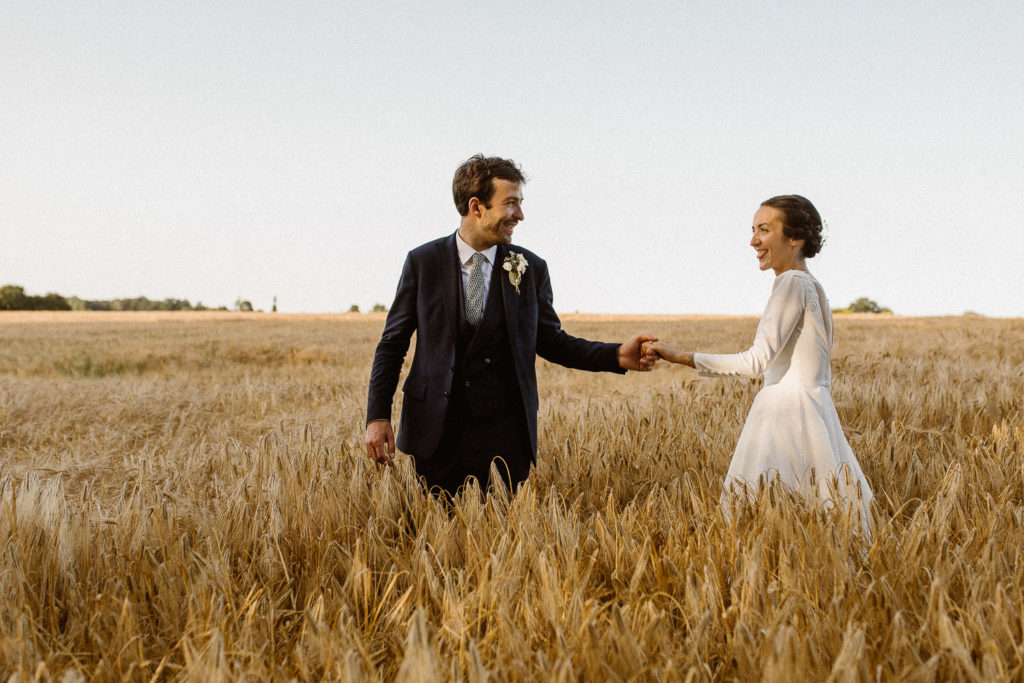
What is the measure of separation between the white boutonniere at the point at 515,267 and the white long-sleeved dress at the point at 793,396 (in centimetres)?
110

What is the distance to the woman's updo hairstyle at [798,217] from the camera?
273 cm

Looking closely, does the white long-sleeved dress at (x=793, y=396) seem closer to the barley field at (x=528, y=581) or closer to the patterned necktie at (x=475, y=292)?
the barley field at (x=528, y=581)

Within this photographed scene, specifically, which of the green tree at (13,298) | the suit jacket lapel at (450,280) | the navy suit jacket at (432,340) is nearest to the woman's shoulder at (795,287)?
the navy suit jacket at (432,340)

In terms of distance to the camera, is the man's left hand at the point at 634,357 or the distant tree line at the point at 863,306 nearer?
the man's left hand at the point at 634,357

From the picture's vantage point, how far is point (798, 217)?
2.73 m

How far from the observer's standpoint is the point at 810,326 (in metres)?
2.63

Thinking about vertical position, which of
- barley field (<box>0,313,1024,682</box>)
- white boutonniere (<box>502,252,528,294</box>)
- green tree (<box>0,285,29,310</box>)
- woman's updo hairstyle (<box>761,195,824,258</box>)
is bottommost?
barley field (<box>0,313,1024,682</box>)

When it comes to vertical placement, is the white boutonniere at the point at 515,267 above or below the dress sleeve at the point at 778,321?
above

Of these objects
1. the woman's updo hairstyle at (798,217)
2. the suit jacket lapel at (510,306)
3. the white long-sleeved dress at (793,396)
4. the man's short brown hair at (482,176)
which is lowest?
the white long-sleeved dress at (793,396)

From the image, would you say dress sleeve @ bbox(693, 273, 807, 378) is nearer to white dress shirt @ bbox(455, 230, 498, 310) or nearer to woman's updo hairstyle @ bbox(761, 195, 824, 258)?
woman's updo hairstyle @ bbox(761, 195, 824, 258)

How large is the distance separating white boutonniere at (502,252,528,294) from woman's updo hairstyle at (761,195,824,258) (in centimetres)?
119

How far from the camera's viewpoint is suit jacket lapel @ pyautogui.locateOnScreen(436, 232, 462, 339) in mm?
2965

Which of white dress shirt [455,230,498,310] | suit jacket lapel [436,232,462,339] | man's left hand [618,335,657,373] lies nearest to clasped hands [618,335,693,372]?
man's left hand [618,335,657,373]

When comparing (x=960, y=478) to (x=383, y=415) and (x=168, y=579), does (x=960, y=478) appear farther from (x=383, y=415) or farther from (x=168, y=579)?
(x=168, y=579)
